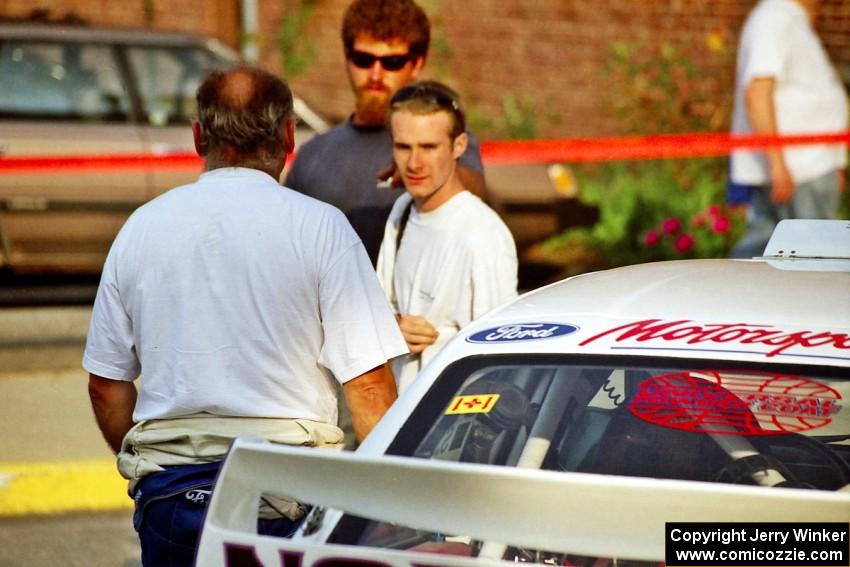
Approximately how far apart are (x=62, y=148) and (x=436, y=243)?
Result: 5.04 m

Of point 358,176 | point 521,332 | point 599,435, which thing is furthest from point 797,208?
point 521,332

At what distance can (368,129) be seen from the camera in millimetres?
4672

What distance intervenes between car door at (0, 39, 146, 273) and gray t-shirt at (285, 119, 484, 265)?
409cm

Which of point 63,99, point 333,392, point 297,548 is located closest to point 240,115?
point 333,392

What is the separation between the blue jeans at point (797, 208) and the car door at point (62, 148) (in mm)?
3741

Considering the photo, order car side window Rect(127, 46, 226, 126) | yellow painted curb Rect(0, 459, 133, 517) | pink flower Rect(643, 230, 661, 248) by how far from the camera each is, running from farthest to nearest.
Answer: pink flower Rect(643, 230, 661, 248) < car side window Rect(127, 46, 226, 126) < yellow painted curb Rect(0, 459, 133, 517)

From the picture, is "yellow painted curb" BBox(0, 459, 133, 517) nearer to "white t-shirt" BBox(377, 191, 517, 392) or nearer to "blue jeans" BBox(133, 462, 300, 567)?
"white t-shirt" BBox(377, 191, 517, 392)

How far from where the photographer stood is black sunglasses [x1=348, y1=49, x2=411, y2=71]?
467 cm

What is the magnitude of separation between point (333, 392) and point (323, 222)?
44cm

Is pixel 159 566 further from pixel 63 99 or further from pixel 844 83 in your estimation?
pixel 844 83

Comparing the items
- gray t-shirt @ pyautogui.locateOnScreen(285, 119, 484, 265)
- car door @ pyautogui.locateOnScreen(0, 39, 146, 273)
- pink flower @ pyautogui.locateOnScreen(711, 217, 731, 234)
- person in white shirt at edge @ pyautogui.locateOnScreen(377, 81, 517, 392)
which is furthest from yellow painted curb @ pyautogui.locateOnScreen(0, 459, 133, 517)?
pink flower @ pyautogui.locateOnScreen(711, 217, 731, 234)

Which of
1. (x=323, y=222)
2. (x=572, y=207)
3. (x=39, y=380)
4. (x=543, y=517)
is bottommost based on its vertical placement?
(x=39, y=380)

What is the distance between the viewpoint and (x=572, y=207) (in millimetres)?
9023

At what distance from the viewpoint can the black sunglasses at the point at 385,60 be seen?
4.67 meters
